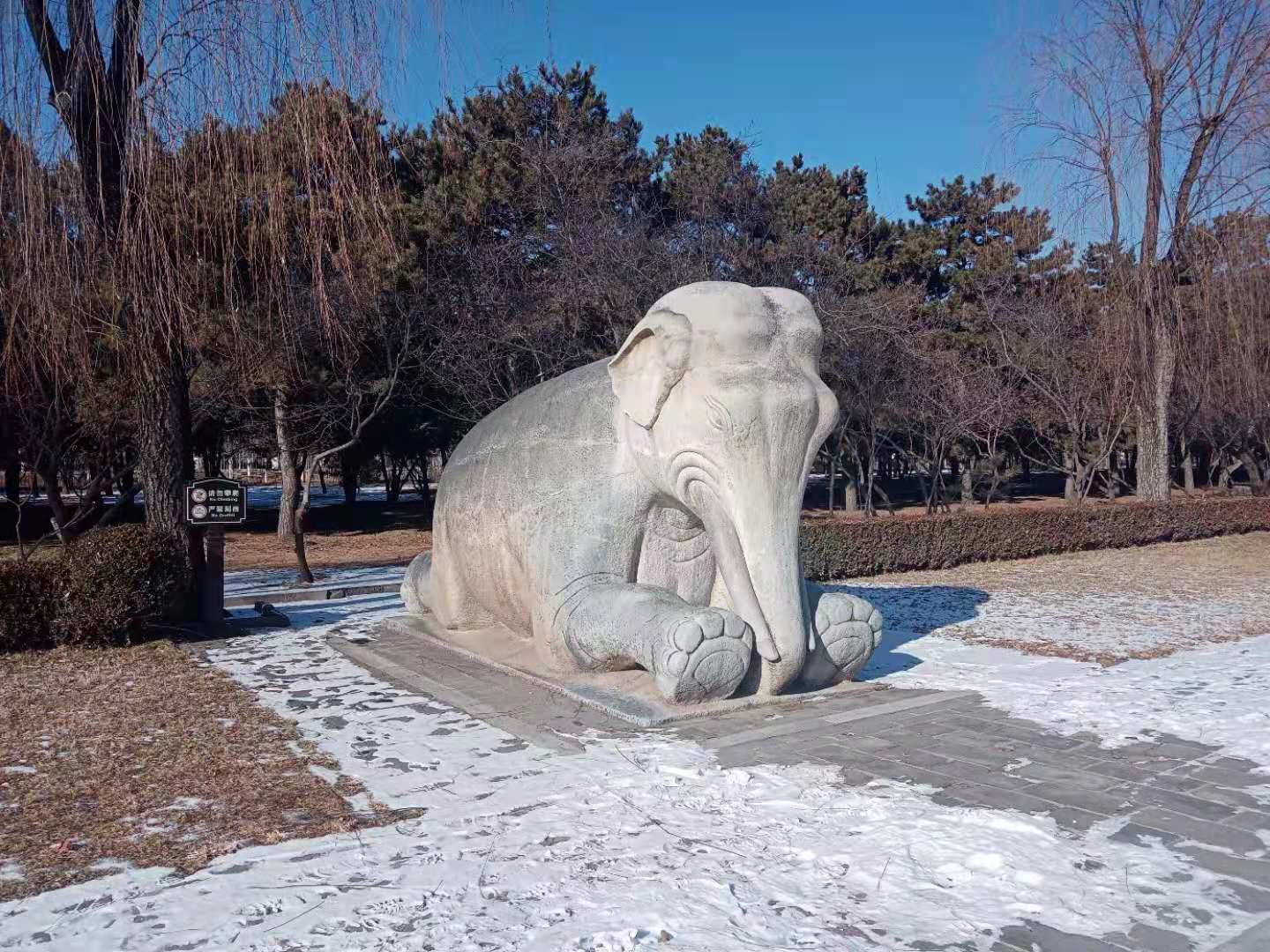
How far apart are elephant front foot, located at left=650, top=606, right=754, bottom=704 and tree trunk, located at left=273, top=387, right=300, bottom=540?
14064mm

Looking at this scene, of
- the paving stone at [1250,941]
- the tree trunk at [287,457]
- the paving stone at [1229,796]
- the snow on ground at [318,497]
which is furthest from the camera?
the snow on ground at [318,497]

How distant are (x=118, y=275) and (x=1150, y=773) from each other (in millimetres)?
7944

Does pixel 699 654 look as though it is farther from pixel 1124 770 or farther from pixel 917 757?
pixel 1124 770

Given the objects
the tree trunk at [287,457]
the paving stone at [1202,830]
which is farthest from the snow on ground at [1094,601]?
the tree trunk at [287,457]

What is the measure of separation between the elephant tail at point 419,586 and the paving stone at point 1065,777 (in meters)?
5.27

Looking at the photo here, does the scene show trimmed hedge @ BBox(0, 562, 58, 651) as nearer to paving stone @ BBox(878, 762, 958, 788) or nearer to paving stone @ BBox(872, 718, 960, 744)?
paving stone @ BBox(872, 718, 960, 744)

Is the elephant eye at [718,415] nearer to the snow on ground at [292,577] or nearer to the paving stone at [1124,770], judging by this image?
the paving stone at [1124,770]

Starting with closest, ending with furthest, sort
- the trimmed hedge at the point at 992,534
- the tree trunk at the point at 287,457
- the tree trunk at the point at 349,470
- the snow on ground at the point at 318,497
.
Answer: the trimmed hedge at the point at 992,534 → the tree trunk at the point at 287,457 → the tree trunk at the point at 349,470 → the snow on ground at the point at 318,497

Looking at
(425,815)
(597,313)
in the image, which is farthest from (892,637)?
(597,313)

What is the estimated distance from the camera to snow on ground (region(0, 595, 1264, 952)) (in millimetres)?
3201

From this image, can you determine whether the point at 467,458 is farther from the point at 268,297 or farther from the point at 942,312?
the point at 942,312

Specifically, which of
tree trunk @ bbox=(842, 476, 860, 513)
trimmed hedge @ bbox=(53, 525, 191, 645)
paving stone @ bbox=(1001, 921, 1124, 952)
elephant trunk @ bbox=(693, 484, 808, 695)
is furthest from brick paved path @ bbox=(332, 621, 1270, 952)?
tree trunk @ bbox=(842, 476, 860, 513)

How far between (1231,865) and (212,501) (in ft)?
27.2

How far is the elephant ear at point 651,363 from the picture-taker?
234 inches
